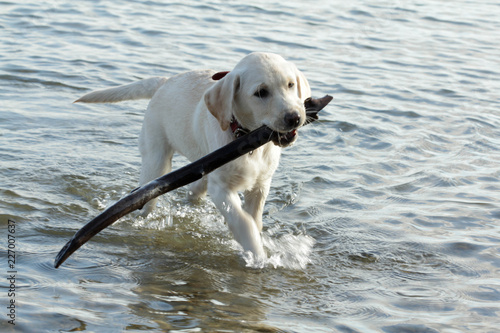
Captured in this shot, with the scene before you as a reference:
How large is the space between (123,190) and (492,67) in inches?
298

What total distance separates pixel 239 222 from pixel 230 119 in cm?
74

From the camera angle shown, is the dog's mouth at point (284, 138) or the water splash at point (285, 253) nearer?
the dog's mouth at point (284, 138)

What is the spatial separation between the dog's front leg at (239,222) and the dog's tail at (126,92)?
4.98 ft

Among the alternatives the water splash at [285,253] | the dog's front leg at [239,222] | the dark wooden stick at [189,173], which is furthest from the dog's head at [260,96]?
the water splash at [285,253]

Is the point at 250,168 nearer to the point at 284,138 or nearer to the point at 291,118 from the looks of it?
the point at 284,138

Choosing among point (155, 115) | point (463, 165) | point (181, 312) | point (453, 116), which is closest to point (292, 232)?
point (155, 115)

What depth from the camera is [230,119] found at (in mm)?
4332

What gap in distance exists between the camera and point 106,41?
1146 centimetres

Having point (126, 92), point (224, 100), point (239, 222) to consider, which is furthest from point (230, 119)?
point (126, 92)

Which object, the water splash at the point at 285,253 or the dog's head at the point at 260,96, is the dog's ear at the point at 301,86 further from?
the water splash at the point at 285,253

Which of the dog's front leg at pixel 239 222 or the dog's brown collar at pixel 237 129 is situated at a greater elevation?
the dog's brown collar at pixel 237 129

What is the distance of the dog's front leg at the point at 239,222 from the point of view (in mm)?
4641

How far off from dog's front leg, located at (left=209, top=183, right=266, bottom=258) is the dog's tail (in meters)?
1.52

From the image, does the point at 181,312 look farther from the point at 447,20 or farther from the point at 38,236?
the point at 447,20
